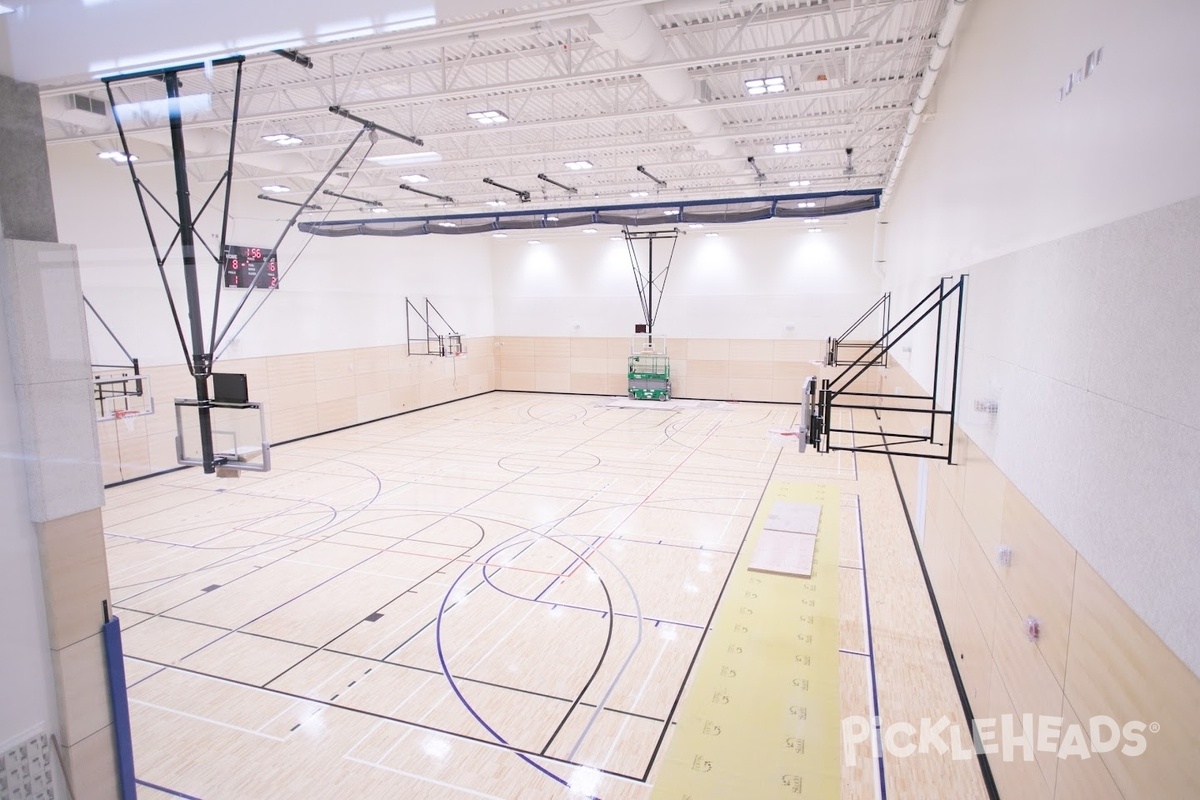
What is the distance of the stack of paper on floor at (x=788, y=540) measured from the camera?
590 centimetres

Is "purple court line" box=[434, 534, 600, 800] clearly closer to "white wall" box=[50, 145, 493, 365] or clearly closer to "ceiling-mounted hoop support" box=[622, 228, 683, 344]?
"white wall" box=[50, 145, 493, 365]

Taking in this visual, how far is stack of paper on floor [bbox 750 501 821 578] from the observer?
5.90m

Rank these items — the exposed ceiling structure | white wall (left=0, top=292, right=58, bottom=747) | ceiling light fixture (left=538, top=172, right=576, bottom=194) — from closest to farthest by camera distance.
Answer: white wall (left=0, top=292, right=58, bottom=747) < the exposed ceiling structure < ceiling light fixture (left=538, top=172, right=576, bottom=194)

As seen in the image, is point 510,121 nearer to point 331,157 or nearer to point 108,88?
point 331,157

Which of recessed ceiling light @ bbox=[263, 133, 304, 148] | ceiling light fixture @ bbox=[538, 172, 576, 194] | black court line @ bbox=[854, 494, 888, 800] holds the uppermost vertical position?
ceiling light fixture @ bbox=[538, 172, 576, 194]

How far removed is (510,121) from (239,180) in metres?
5.90

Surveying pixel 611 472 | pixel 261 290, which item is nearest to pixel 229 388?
pixel 611 472

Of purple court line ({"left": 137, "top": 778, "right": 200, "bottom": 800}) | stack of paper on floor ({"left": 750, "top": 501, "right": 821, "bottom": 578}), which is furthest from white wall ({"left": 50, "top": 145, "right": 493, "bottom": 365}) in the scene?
stack of paper on floor ({"left": 750, "top": 501, "right": 821, "bottom": 578})

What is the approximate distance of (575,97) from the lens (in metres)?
9.08

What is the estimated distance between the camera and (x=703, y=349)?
18.1 m

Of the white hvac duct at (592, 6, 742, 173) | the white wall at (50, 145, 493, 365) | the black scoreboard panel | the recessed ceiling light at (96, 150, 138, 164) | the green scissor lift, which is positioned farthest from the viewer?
the green scissor lift

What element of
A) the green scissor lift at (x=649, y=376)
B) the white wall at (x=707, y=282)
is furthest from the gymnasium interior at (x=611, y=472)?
the green scissor lift at (x=649, y=376)

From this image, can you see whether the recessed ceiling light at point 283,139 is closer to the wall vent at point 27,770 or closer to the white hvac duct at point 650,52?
the white hvac duct at point 650,52

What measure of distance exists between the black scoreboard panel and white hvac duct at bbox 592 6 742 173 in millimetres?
6880
